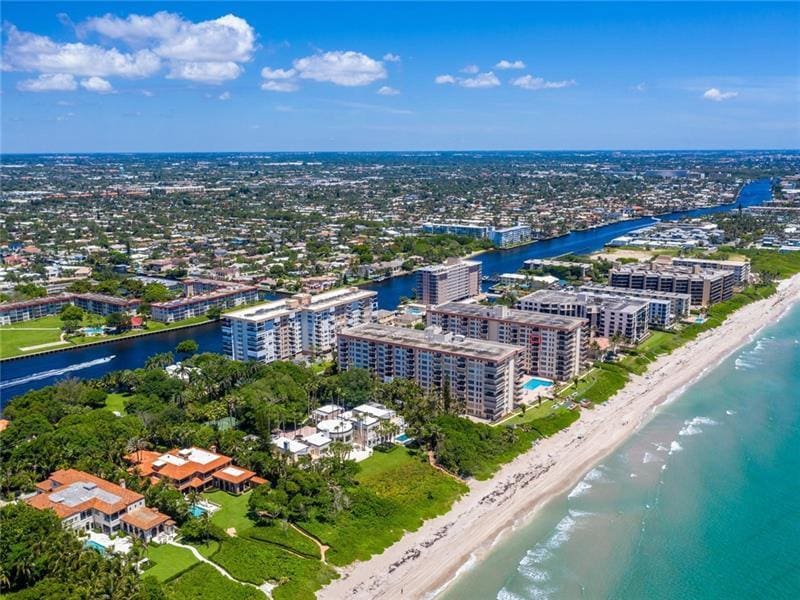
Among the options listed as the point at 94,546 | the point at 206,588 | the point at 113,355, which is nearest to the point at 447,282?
the point at 113,355

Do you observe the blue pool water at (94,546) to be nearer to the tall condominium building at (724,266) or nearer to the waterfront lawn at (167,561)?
the waterfront lawn at (167,561)

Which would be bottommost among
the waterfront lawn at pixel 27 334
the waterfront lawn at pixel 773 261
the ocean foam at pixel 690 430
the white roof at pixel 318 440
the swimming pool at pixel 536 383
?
the ocean foam at pixel 690 430

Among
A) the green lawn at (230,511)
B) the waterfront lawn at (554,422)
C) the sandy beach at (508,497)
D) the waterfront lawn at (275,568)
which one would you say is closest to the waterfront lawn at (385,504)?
the sandy beach at (508,497)

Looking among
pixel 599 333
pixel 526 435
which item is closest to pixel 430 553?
pixel 526 435

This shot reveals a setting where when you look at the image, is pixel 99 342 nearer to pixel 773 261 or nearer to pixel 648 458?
pixel 648 458

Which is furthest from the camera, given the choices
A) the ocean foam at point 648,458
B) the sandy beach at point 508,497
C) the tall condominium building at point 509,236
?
the tall condominium building at point 509,236

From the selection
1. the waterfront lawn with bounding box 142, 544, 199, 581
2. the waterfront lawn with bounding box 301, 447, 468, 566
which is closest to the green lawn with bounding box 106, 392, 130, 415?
the waterfront lawn with bounding box 142, 544, 199, 581
